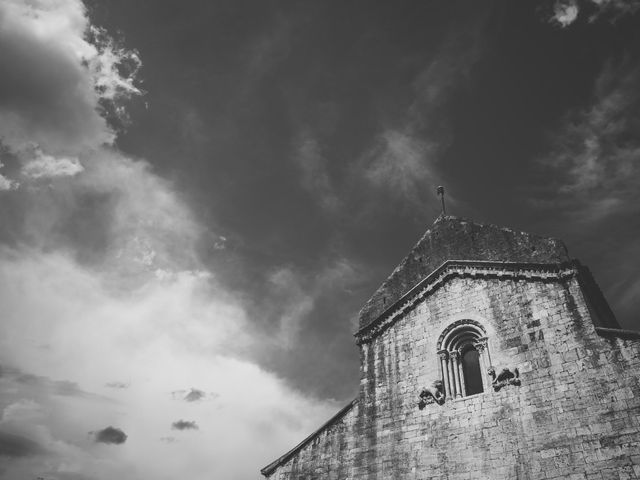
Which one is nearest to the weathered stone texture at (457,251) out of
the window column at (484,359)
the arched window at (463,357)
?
the arched window at (463,357)

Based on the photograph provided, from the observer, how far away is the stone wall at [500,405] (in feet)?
30.6

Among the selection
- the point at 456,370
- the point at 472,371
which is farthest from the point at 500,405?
the point at 472,371

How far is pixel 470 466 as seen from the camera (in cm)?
1050

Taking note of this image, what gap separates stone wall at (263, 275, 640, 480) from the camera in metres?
9.34

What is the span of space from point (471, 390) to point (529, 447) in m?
2.39

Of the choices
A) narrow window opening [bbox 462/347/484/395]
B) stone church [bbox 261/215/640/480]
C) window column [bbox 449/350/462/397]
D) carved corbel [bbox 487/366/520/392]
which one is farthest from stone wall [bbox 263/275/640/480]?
narrow window opening [bbox 462/347/484/395]

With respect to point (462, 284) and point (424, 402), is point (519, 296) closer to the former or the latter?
point (462, 284)

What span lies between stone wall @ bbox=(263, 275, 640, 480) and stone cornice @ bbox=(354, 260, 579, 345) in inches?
6.4

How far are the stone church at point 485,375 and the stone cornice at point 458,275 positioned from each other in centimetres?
3

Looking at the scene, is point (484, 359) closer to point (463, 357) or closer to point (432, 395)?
point (463, 357)

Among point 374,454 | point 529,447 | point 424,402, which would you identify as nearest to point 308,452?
point 374,454

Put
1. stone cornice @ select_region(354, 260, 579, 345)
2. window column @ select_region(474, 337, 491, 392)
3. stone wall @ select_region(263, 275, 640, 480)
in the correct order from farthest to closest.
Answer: stone cornice @ select_region(354, 260, 579, 345) → window column @ select_region(474, 337, 491, 392) → stone wall @ select_region(263, 275, 640, 480)

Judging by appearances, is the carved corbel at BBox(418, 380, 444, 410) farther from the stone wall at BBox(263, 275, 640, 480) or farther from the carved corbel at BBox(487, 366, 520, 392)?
the carved corbel at BBox(487, 366, 520, 392)

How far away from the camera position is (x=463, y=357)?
1267cm
